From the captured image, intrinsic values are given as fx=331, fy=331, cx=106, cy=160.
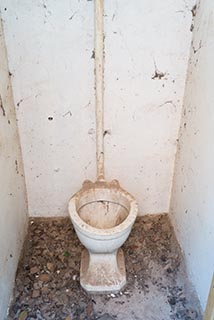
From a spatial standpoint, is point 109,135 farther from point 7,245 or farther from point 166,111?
point 7,245

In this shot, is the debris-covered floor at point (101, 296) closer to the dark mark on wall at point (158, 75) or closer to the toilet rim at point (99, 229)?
the toilet rim at point (99, 229)

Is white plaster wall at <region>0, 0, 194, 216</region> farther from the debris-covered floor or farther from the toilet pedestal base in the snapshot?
the toilet pedestal base

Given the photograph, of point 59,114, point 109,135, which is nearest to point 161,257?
point 109,135

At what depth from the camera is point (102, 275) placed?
154 cm

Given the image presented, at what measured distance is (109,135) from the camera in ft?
5.39

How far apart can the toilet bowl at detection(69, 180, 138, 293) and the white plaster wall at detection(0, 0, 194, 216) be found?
214mm

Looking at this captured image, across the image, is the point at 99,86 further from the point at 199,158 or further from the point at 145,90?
the point at 199,158

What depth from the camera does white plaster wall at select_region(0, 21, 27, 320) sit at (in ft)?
4.41

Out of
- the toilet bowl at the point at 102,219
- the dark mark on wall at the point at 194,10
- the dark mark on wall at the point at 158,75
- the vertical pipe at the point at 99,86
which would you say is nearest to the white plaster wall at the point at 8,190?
the toilet bowl at the point at 102,219

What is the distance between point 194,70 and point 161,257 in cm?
92

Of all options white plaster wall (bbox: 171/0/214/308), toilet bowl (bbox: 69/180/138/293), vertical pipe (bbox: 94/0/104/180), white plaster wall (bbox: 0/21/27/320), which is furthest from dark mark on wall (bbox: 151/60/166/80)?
white plaster wall (bbox: 0/21/27/320)

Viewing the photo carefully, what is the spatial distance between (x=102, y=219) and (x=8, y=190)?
47cm

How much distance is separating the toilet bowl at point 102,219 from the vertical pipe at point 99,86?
110mm

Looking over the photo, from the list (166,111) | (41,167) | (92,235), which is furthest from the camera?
(41,167)
